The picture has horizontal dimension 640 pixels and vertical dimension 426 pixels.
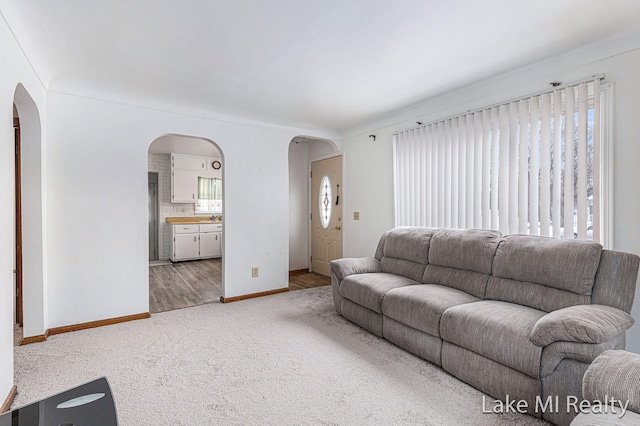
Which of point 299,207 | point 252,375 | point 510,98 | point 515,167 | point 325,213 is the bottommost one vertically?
point 252,375

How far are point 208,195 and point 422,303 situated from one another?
636 cm

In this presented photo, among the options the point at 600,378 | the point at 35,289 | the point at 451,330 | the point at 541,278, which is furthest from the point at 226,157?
the point at 600,378

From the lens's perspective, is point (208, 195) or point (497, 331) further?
point (208, 195)

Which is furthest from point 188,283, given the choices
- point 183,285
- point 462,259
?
point 462,259

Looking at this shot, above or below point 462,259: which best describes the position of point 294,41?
above

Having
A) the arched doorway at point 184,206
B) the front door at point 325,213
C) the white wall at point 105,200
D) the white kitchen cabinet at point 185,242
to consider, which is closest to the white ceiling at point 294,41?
the white wall at point 105,200

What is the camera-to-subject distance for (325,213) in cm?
554

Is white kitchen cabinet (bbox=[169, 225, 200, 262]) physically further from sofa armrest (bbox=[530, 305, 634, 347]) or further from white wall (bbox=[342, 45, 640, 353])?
sofa armrest (bbox=[530, 305, 634, 347])

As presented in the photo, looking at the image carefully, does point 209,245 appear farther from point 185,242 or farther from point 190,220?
point 190,220

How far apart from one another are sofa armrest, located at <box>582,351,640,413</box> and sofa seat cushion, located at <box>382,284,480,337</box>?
1.04m

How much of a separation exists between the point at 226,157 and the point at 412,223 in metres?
2.45

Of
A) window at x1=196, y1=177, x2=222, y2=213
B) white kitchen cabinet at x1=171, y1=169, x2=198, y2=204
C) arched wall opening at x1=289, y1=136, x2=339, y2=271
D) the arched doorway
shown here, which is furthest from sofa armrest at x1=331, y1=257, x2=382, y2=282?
window at x1=196, y1=177, x2=222, y2=213

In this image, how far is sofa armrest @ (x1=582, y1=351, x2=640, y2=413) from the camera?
122cm

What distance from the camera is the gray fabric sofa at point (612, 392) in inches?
45.7
